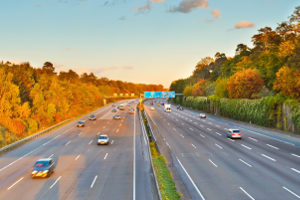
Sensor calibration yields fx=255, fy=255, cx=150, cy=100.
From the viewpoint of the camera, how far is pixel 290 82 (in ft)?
137

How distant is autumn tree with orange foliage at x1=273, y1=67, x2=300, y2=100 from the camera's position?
4095 cm

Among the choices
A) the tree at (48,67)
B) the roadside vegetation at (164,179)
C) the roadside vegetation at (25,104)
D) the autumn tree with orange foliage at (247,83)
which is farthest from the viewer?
the tree at (48,67)

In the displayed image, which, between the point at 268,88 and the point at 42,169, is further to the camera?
the point at 268,88

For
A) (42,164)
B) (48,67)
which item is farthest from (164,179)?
(48,67)

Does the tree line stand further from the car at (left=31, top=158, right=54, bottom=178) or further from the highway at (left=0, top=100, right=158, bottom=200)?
the car at (left=31, top=158, right=54, bottom=178)

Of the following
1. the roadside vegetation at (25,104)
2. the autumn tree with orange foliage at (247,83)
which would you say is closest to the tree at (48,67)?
the roadside vegetation at (25,104)

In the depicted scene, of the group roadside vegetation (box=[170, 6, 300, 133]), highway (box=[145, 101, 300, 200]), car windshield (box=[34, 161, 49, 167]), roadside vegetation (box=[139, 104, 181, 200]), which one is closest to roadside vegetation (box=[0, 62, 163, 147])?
car windshield (box=[34, 161, 49, 167])

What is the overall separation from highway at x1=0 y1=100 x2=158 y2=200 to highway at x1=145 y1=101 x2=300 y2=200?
3.84 metres

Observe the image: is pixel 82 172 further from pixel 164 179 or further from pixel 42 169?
pixel 164 179

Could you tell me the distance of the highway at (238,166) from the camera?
1789 cm

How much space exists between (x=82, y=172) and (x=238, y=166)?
14496 millimetres

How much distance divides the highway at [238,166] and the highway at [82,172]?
3841mm

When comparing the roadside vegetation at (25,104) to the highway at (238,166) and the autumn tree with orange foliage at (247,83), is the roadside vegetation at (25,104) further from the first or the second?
the autumn tree with orange foliage at (247,83)

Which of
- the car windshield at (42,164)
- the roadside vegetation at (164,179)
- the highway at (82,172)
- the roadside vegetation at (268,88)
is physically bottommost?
the highway at (82,172)
